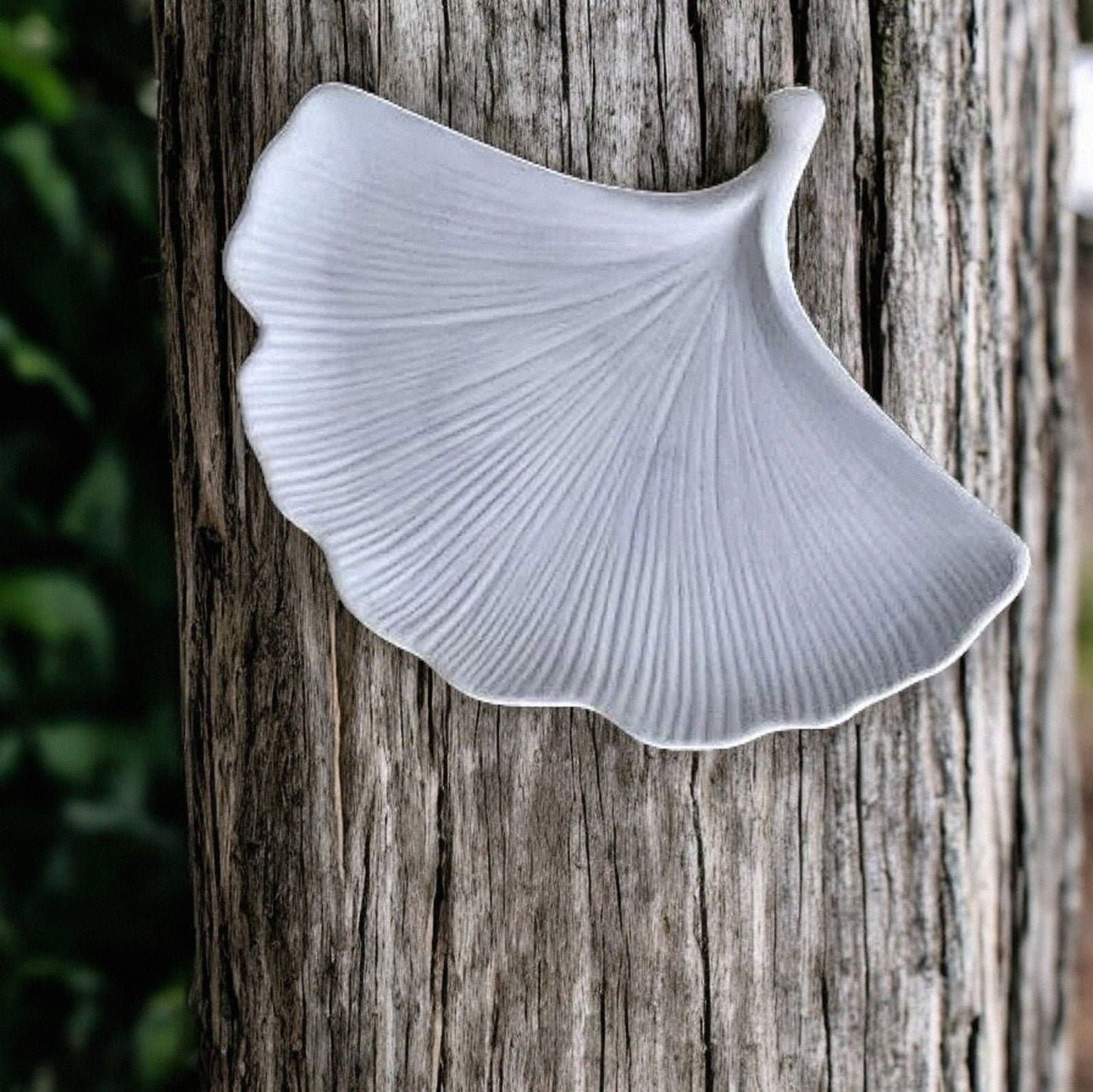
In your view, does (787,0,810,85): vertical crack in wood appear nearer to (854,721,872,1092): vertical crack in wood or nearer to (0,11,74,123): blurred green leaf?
(854,721,872,1092): vertical crack in wood

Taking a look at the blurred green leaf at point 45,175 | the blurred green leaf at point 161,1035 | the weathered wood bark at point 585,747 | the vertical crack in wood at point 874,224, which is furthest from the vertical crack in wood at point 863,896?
the blurred green leaf at point 45,175

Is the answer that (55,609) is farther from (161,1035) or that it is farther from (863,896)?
(863,896)

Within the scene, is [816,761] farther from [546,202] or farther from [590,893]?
[546,202]

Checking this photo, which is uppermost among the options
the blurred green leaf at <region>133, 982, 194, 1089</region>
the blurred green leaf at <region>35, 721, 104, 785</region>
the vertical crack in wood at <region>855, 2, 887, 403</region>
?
the vertical crack in wood at <region>855, 2, 887, 403</region>

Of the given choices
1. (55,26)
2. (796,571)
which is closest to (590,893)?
(796,571)

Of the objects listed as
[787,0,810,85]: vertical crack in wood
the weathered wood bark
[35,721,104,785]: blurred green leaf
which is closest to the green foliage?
[35,721,104,785]: blurred green leaf

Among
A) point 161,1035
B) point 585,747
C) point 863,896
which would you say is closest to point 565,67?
point 585,747
